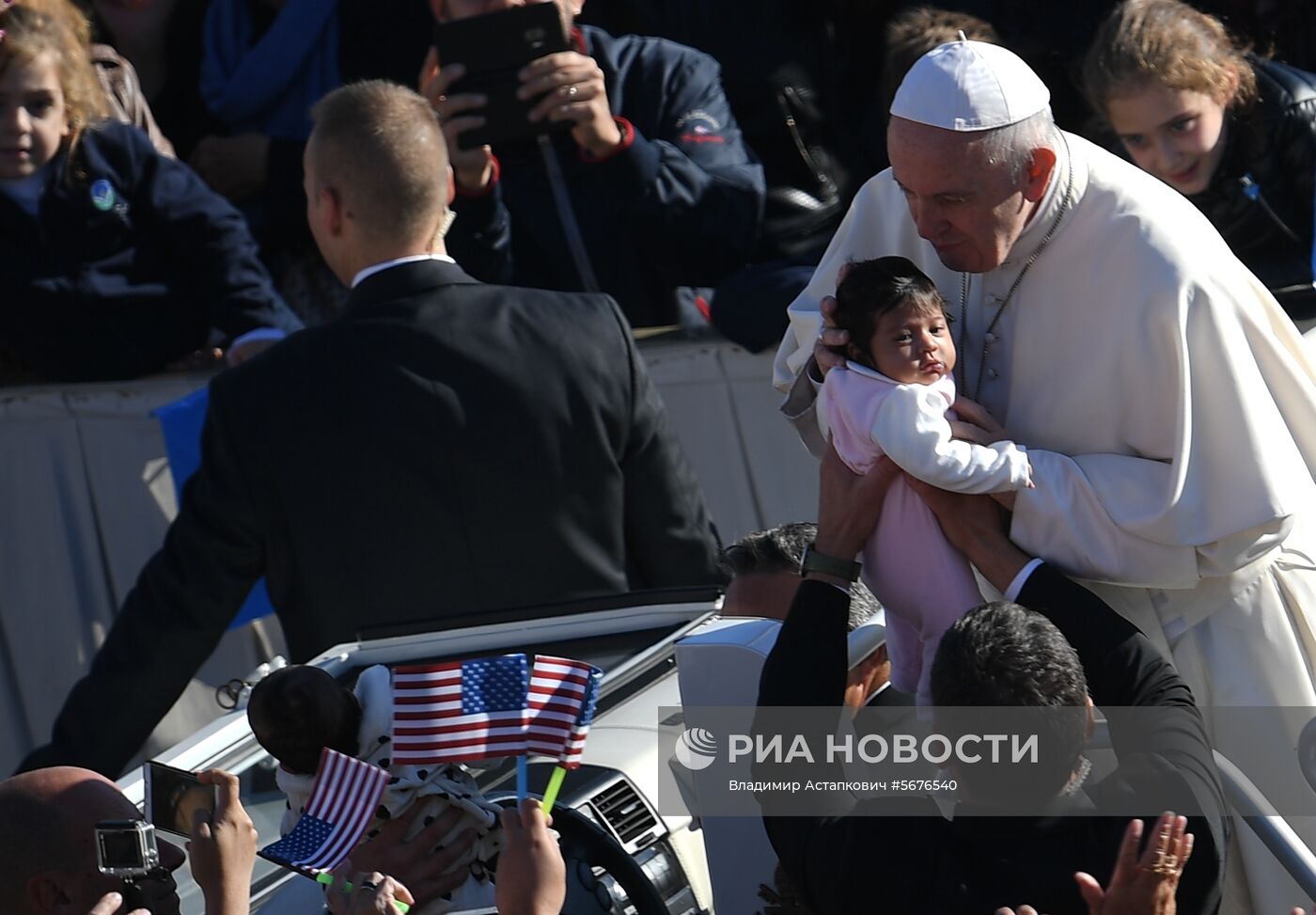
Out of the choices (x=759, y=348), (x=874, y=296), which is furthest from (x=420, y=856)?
(x=759, y=348)

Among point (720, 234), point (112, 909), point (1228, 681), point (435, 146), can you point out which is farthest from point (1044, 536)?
point (720, 234)

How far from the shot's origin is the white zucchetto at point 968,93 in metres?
2.94

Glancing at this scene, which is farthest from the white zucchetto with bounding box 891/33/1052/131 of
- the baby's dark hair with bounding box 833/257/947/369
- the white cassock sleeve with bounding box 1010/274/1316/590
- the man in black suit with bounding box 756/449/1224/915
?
the man in black suit with bounding box 756/449/1224/915

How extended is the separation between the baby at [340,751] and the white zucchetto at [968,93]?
1.17 meters

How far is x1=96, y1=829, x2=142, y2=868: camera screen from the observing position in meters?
2.64

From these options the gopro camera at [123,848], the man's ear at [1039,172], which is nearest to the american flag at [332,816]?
the gopro camera at [123,848]

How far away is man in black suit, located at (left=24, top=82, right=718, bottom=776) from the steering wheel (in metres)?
1.20

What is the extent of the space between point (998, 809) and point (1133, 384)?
789 millimetres

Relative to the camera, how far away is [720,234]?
575 centimetres

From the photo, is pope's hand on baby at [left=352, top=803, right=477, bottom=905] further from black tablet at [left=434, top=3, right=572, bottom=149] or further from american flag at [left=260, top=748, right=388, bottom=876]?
black tablet at [left=434, top=3, right=572, bottom=149]

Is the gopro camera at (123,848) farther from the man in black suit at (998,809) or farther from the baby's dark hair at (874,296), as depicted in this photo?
the baby's dark hair at (874,296)

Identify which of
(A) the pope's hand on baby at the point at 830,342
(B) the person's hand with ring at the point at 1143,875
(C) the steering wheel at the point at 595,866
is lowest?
(C) the steering wheel at the point at 595,866

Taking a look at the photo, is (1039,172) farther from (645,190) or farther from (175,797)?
(645,190)

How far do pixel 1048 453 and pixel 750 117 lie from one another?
3334 mm
